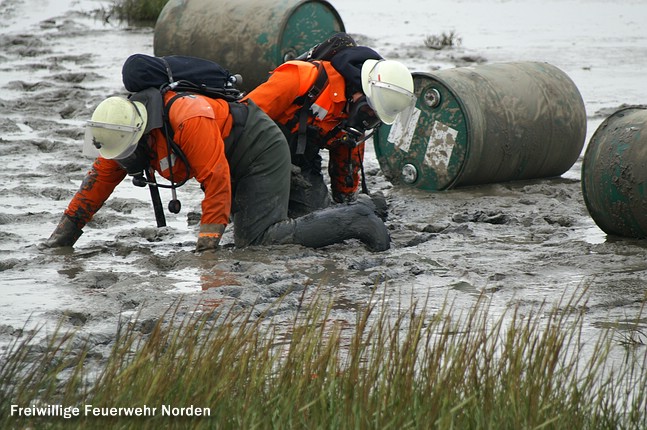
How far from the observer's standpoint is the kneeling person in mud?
612 cm

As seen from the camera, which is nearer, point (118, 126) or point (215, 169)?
point (118, 126)

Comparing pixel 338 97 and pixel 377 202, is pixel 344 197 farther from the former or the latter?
pixel 338 97

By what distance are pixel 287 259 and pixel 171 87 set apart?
1205mm

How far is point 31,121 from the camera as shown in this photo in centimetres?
1068

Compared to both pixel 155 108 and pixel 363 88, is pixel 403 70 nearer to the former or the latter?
pixel 363 88

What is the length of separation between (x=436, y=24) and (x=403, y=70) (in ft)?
39.3

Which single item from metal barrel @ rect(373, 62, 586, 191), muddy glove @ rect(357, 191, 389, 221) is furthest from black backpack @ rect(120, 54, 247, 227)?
metal barrel @ rect(373, 62, 586, 191)

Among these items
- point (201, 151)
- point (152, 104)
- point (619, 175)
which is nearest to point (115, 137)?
point (152, 104)

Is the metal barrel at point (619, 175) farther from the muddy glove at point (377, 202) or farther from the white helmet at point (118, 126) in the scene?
the white helmet at point (118, 126)

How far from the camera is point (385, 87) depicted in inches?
270

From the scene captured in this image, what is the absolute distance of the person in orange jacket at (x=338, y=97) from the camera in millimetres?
6918

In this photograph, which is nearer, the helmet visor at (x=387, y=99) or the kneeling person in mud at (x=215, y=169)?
the kneeling person in mud at (x=215, y=169)

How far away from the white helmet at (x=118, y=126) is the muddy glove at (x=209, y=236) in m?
0.64

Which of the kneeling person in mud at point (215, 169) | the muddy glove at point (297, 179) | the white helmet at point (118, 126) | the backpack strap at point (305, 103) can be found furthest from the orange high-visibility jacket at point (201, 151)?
the muddy glove at point (297, 179)
